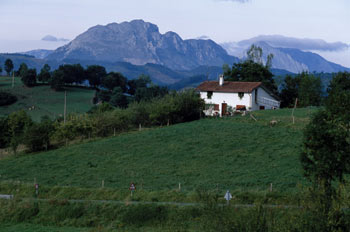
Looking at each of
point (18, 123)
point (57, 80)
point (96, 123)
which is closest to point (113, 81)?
point (57, 80)

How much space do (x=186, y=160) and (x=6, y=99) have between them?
85.8 m

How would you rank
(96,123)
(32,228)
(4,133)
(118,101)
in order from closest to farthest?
1. (32,228)
2. (96,123)
3. (4,133)
4. (118,101)

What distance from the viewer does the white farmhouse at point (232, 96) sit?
68.4 metres

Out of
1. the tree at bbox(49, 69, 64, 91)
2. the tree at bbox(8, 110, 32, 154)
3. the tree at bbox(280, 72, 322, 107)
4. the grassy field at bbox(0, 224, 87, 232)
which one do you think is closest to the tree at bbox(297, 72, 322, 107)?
the tree at bbox(280, 72, 322, 107)

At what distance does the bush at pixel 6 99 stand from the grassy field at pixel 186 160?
63187 millimetres

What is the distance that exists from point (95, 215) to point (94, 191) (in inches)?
155

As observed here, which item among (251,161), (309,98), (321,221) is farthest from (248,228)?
(309,98)

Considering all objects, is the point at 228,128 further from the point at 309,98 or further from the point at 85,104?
the point at 85,104

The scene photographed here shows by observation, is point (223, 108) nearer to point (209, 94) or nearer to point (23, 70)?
point (209, 94)

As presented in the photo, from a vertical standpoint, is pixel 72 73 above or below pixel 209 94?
above

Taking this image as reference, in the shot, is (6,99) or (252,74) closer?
(252,74)

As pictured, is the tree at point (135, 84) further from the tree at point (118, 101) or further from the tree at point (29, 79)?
the tree at point (29, 79)

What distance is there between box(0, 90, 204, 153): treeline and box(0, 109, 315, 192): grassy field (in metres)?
3.98

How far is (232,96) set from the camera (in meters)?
69.4
